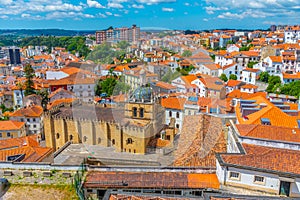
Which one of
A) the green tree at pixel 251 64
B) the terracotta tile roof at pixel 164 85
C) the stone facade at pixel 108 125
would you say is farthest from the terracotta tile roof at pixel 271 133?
the green tree at pixel 251 64

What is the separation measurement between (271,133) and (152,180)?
27.2ft

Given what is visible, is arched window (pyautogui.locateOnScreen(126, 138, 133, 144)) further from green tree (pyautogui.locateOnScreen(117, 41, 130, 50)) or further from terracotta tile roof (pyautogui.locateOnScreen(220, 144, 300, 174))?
terracotta tile roof (pyautogui.locateOnScreen(220, 144, 300, 174))

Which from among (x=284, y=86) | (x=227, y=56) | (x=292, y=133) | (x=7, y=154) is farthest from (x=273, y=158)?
(x=227, y=56)

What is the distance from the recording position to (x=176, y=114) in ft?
119

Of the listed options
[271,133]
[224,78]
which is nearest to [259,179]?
[271,133]

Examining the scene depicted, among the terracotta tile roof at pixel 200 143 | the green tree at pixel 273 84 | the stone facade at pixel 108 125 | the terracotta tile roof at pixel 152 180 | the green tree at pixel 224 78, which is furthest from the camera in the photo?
the green tree at pixel 224 78

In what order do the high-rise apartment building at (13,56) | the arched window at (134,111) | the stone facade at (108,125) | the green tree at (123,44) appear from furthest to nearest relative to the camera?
the high-rise apartment building at (13,56)
the arched window at (134,111)
the stone facade at (108,125)
the green tree at (123,44)

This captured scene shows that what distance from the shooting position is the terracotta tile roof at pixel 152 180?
48.5ft

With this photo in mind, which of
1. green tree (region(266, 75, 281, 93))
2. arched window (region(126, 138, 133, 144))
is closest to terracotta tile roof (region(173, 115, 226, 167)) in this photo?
arched window (region(126, 138, 133, 144))

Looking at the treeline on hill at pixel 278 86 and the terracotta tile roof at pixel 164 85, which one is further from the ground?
the terracotta tile roof at pixel 164 85

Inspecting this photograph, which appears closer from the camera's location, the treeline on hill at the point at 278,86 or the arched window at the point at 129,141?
the arched window at the point at 129,141

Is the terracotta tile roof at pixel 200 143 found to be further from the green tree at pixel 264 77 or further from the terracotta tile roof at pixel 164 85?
the green tree at pixel 264 77

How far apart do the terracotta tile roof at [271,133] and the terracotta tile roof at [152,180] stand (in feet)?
12.6

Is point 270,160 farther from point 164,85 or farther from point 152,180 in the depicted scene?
point 164,85
